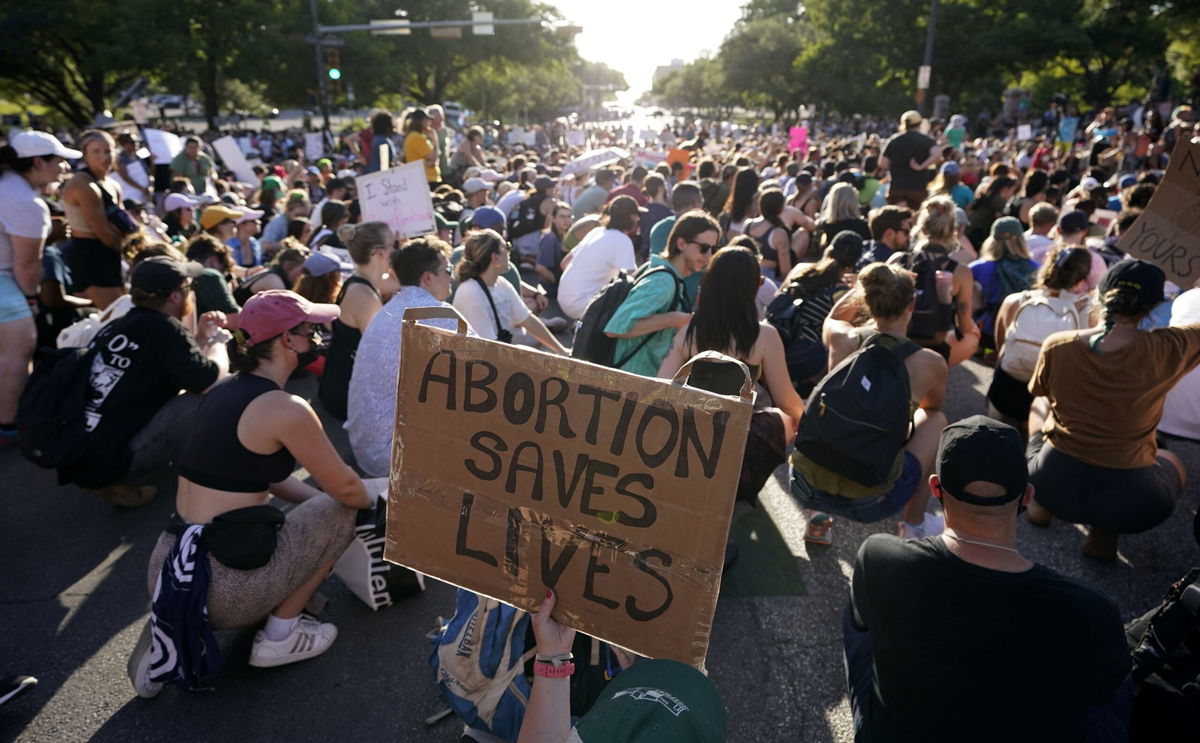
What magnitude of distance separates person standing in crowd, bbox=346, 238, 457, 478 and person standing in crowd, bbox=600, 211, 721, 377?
100 cm

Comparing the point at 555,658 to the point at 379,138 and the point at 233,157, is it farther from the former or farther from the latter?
the point at 233,157

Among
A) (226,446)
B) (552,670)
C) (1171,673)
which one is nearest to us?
(552,670)

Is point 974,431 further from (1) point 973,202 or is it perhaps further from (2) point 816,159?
(2) point 816,159

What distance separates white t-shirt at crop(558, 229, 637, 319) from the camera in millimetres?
6406

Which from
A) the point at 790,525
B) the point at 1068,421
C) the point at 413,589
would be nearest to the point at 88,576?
the point at 413,589

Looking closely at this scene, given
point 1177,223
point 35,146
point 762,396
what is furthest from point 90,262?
point 1177,223

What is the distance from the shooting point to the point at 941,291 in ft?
16.7

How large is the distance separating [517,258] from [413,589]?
7.38 metres

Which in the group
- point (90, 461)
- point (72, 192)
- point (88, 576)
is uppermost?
point (72, 192)

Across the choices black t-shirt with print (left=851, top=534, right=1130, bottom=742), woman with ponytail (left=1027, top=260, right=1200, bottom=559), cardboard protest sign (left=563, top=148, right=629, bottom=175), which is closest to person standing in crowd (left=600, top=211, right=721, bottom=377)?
woman with ponytail (left=1027, top=260, right=1200, bottom=559)

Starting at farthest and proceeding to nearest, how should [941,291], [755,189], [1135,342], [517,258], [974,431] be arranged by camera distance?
1. [517,258]
2. [755,189]
3. [941,291]
4. [1135,342]
5. [974,431]

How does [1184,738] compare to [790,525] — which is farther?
[790,525]

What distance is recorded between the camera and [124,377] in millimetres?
4328

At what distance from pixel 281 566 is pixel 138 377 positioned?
2026 mm
